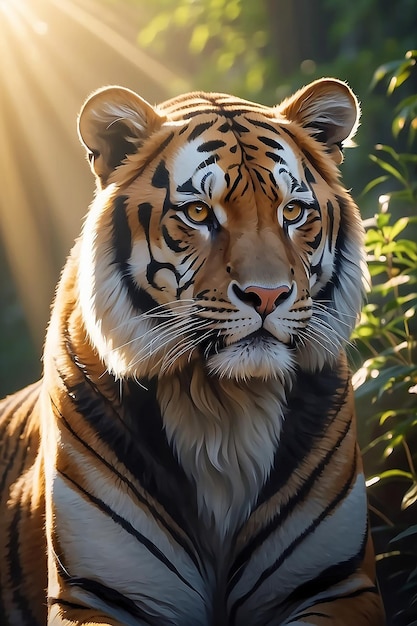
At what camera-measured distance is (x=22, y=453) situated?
7.80 feet

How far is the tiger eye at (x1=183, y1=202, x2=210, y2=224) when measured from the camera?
179 cm

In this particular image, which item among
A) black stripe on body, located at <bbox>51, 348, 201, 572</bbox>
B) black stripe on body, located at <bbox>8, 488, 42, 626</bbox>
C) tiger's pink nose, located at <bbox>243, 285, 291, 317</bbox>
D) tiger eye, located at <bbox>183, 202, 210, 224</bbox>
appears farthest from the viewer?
black stripe on body, located at <bbox>8, 488, 42, 626</bbox>

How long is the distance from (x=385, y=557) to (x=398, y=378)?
0.45 meters

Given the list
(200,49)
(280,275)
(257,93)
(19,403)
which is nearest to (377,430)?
(19,403)

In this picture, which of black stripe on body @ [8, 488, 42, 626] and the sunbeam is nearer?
black stripe on body @ [8, 488, 42, 626]

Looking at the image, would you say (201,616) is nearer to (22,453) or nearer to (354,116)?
(22,453)

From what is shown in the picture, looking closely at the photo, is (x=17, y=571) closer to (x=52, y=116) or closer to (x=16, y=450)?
(x=16, y=450)

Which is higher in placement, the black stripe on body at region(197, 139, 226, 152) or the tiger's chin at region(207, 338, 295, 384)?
the black stripe on body at region(197, 139, 226, 152)

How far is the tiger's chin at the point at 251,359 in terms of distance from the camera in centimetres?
172

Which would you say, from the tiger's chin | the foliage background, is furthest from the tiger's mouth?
the foliage background

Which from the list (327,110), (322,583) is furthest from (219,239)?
(322,583)

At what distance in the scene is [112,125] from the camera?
1.90m

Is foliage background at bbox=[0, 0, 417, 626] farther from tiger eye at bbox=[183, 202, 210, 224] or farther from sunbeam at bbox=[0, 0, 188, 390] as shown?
tiger eye at bbox=[183, 202, 210, 224]

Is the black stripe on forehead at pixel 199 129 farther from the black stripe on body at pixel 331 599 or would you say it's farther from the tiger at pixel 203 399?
the black stripe on body at pixel 331 599
